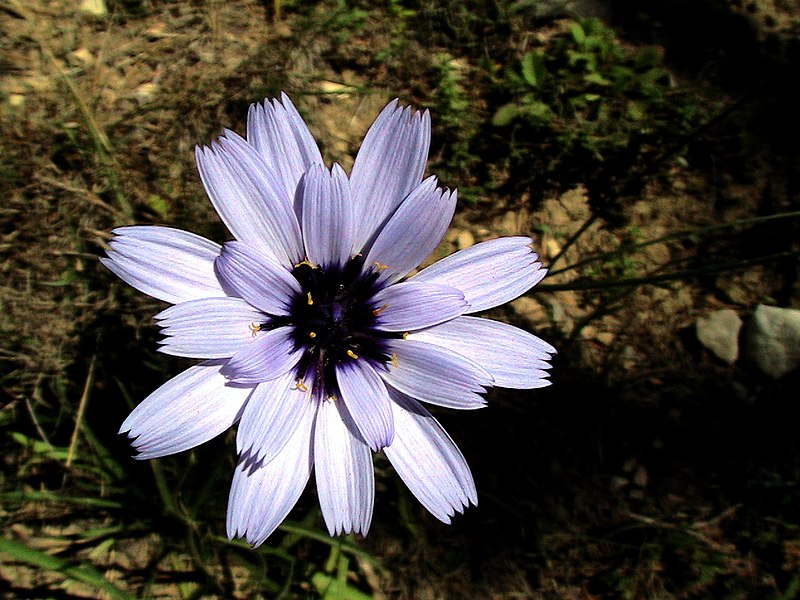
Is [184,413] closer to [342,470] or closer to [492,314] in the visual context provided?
[342,470]

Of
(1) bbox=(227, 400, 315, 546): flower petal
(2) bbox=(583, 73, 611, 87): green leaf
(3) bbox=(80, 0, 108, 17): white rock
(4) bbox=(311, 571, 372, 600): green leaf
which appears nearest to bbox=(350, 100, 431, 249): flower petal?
(1) bbox=(227, 400, 315, 546): flower petal

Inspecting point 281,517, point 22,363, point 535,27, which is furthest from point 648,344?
point 22,363

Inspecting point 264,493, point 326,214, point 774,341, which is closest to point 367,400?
point 264,493

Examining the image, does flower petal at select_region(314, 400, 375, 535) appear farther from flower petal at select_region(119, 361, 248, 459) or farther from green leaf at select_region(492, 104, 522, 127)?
green leaf at select_region(492, 104, 522, 127)

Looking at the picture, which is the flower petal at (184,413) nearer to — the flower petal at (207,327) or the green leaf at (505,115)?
the flower petal at (207,327)

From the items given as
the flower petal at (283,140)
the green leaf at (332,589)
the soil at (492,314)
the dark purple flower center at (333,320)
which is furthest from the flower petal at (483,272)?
the green leaf at (332,589)

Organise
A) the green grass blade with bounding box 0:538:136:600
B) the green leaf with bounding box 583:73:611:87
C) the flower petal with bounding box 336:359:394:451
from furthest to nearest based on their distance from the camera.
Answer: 1. the green leaf with bounding box 583:73:611:87
2. the green grass blade with bounding box 0:538:136:600
3. the flower petal with bounding box 336:359:394:451

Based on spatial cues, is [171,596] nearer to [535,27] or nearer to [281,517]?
[281,517]
